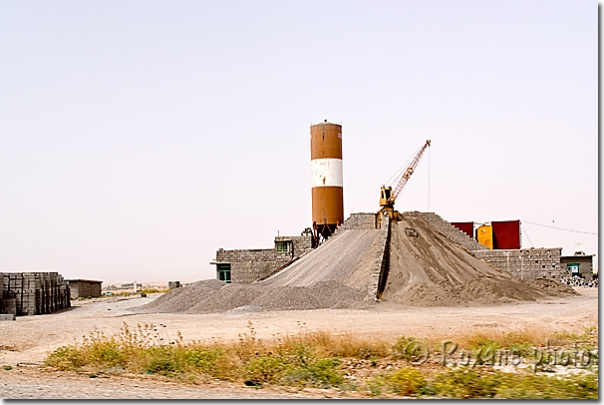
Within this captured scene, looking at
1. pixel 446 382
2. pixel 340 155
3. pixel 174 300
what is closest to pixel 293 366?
pixel 446 382

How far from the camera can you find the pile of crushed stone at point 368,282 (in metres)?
30.3

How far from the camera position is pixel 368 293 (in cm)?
3086

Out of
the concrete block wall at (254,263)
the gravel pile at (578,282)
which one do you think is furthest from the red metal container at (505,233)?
Result: the concrete block wall at (254,263)

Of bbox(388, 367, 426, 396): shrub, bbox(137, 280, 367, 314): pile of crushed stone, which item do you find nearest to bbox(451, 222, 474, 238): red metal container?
bbox(137, 280, 367, 314): pile of crushed stone

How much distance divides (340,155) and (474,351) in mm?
32656

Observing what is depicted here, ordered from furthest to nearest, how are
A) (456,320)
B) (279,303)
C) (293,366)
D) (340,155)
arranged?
(340,155)
(279,303)
(456,320)
(293,366)

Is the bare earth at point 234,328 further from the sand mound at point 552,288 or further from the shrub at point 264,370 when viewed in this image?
the sand mound at point 552,288

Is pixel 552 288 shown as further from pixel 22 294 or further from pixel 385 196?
pixel 22 294

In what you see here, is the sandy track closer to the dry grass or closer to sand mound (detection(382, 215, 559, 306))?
sand mound (detection(382, 215, 559, 306))

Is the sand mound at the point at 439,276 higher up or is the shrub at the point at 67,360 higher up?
the sand mound at the point at 439,276

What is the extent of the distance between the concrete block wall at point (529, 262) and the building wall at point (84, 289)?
26.3 meters

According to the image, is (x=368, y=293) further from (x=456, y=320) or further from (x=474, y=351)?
(x=474, y=351)

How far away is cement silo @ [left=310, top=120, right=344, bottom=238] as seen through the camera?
4650cm

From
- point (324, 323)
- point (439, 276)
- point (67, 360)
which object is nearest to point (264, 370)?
point (67, 360)
